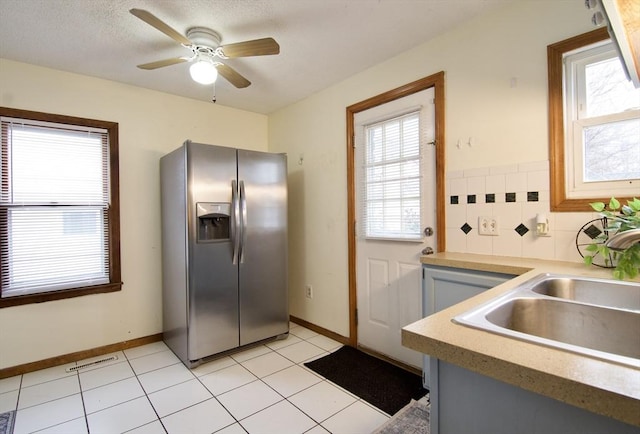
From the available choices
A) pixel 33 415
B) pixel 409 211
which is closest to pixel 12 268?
pixel 33 415

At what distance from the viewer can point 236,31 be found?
2.01 meters

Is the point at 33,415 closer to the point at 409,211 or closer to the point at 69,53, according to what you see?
the point at 69,53

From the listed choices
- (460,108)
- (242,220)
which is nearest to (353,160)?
(460,108)

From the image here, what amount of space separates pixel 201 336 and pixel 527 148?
2.58 metres

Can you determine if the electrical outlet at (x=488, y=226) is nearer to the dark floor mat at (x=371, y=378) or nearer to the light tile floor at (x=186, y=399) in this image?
the dark floor mat at (x=371, y=378)

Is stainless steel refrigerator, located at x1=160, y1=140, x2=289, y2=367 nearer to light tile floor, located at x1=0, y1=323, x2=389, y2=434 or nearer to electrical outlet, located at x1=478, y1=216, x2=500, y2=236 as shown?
light tile floor, located at x1=0, y1=323, x2=389, y2=434

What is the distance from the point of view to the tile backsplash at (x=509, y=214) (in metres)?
1.62

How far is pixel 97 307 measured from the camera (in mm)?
2641

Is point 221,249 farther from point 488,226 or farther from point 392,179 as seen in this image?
point 488,226

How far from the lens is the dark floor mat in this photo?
196 centimetres

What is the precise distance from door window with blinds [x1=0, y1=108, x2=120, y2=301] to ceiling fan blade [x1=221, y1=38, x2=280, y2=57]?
4.93ft

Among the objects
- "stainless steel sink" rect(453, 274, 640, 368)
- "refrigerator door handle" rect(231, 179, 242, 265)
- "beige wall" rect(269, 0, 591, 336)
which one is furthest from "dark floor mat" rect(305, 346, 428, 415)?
"stainless steel sink" rect(453, 274, 640, 368)

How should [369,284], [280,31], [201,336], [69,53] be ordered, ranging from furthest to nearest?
[369,284] → [201,336] → [69,53] → [280,31]

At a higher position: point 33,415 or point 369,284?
point 369,284
